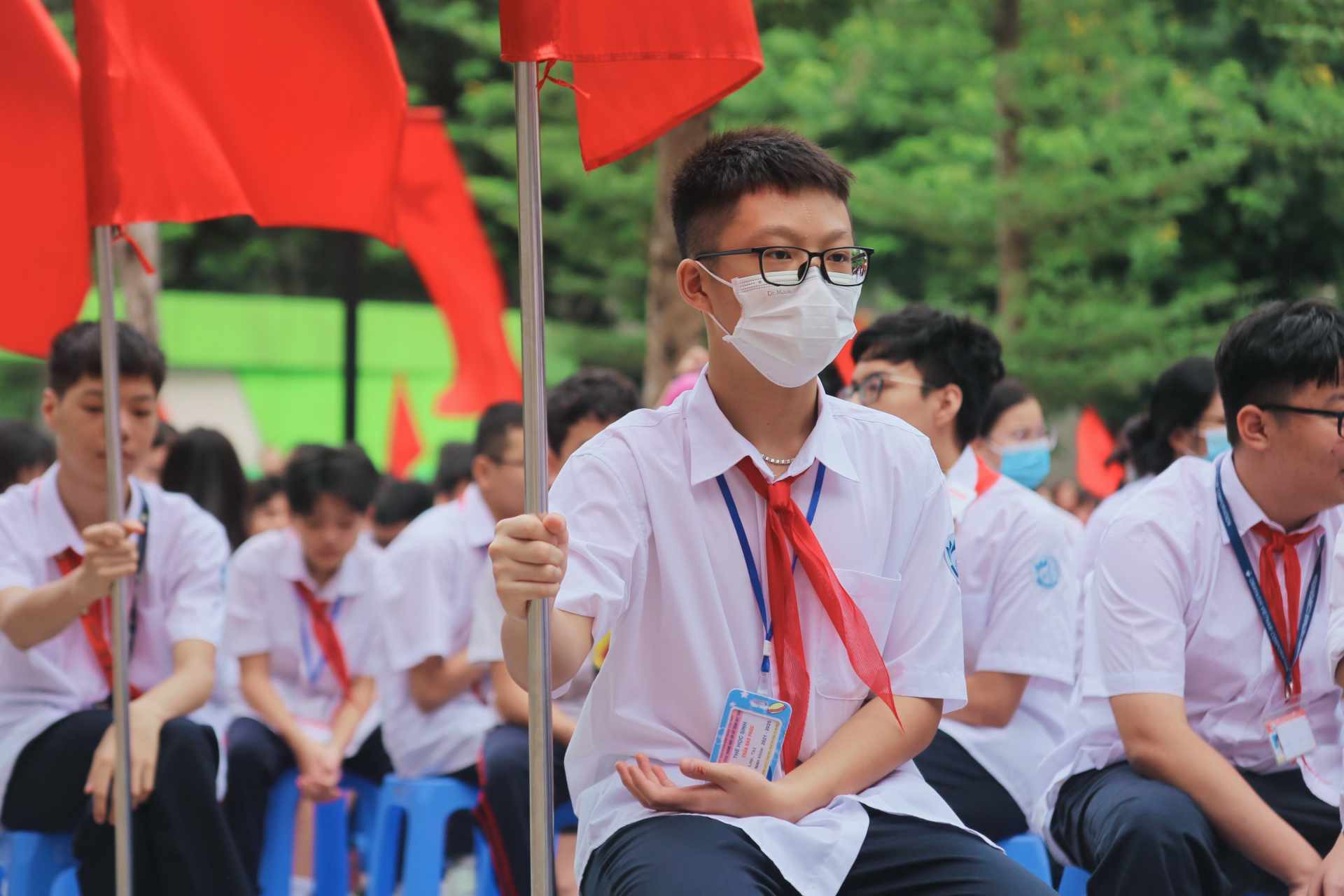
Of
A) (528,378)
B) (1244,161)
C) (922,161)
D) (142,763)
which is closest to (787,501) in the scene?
(528,378)

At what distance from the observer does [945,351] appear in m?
4.38

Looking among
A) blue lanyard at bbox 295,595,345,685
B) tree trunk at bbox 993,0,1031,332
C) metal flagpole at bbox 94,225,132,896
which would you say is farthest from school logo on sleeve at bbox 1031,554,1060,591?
tree trunk at bbox 993,0,1031,332

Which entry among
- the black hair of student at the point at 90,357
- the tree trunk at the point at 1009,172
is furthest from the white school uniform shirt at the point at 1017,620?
the tree trunk at the point at 1009,172

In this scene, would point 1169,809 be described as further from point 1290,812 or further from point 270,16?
point 270,16


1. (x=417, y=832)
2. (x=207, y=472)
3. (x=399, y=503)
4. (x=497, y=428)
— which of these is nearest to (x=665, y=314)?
(x=399, y=503)

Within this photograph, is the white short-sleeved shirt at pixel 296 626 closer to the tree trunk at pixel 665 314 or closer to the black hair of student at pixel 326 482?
the black hair of student at pixel 326 482

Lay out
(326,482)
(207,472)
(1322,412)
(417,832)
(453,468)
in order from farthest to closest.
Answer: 1. (453,468)
2. (207,472)
3. (326,482)
4. (417,832)
5. (1322,412)

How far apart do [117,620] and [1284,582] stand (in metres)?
2.68

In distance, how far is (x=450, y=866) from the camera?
712 cm

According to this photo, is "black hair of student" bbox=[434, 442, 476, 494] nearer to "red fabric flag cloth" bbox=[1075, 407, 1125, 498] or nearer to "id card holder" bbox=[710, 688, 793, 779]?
"red fabric flag cloth" bbox=[1075, 407, 1125, 498]

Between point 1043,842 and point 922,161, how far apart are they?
40.1ft

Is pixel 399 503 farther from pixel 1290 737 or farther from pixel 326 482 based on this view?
pixel 1290 737

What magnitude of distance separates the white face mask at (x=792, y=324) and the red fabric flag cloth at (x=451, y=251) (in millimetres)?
5679

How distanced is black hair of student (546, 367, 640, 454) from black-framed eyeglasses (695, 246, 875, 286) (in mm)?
2359
